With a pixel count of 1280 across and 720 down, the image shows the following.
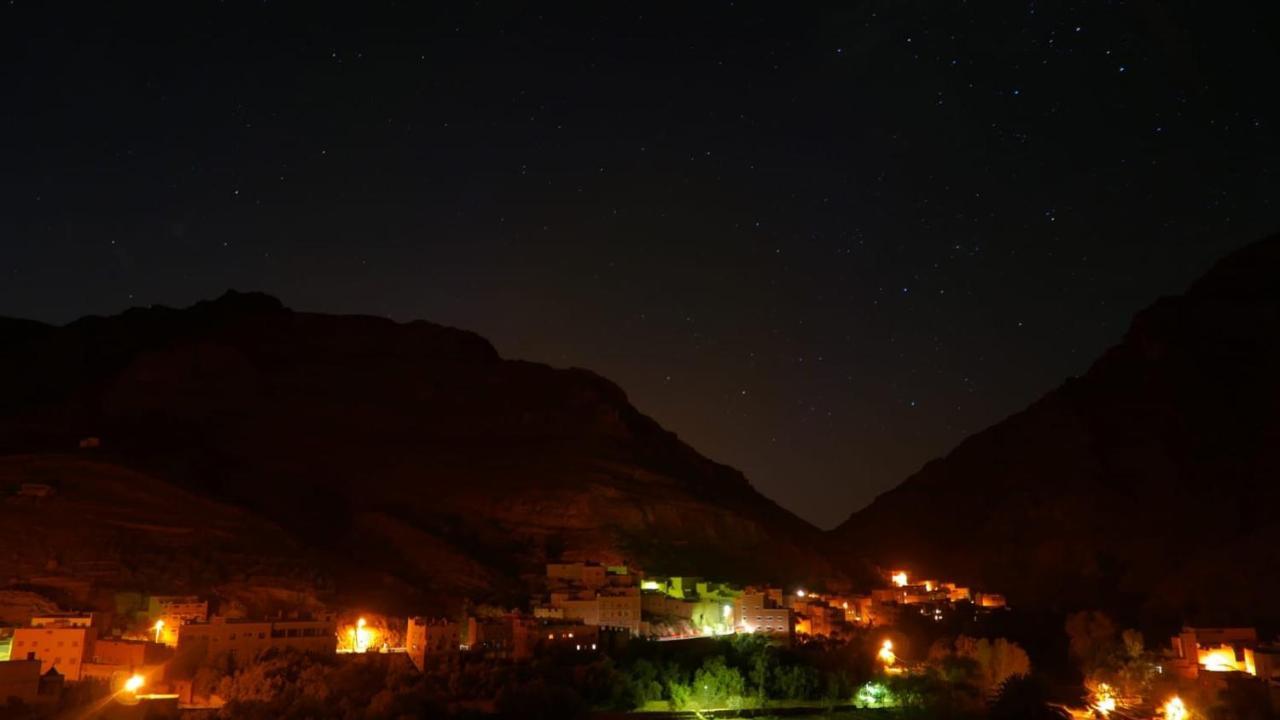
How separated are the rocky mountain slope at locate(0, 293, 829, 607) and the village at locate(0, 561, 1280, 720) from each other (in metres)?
4.33

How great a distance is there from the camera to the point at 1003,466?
82.2 meters

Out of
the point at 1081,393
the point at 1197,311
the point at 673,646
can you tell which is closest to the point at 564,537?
the point at 673,646

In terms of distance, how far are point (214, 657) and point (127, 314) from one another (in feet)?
232

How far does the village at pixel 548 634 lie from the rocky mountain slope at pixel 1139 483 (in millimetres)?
12206

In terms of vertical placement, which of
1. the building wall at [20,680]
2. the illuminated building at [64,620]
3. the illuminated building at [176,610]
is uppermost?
the illuminated building at [176,610]

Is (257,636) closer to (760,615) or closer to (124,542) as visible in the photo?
(124,542)

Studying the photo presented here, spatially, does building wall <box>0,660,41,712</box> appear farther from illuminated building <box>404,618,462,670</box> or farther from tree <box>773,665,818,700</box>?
tree <box>773,665,818,700</box>

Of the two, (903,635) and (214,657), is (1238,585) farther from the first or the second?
(214,657)

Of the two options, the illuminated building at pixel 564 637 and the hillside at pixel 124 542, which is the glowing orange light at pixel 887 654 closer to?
the illuminated building at pixel 564 637

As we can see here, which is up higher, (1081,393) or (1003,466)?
(1081,393)

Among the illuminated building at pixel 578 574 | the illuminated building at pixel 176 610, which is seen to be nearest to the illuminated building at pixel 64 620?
the illuminated building at pixel 176 610

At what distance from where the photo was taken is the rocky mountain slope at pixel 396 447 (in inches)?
2060

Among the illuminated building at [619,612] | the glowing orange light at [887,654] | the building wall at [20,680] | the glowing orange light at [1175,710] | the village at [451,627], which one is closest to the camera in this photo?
the building wall at [20,680]

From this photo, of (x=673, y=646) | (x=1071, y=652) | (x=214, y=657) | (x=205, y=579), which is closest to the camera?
(x=214, y=657)
